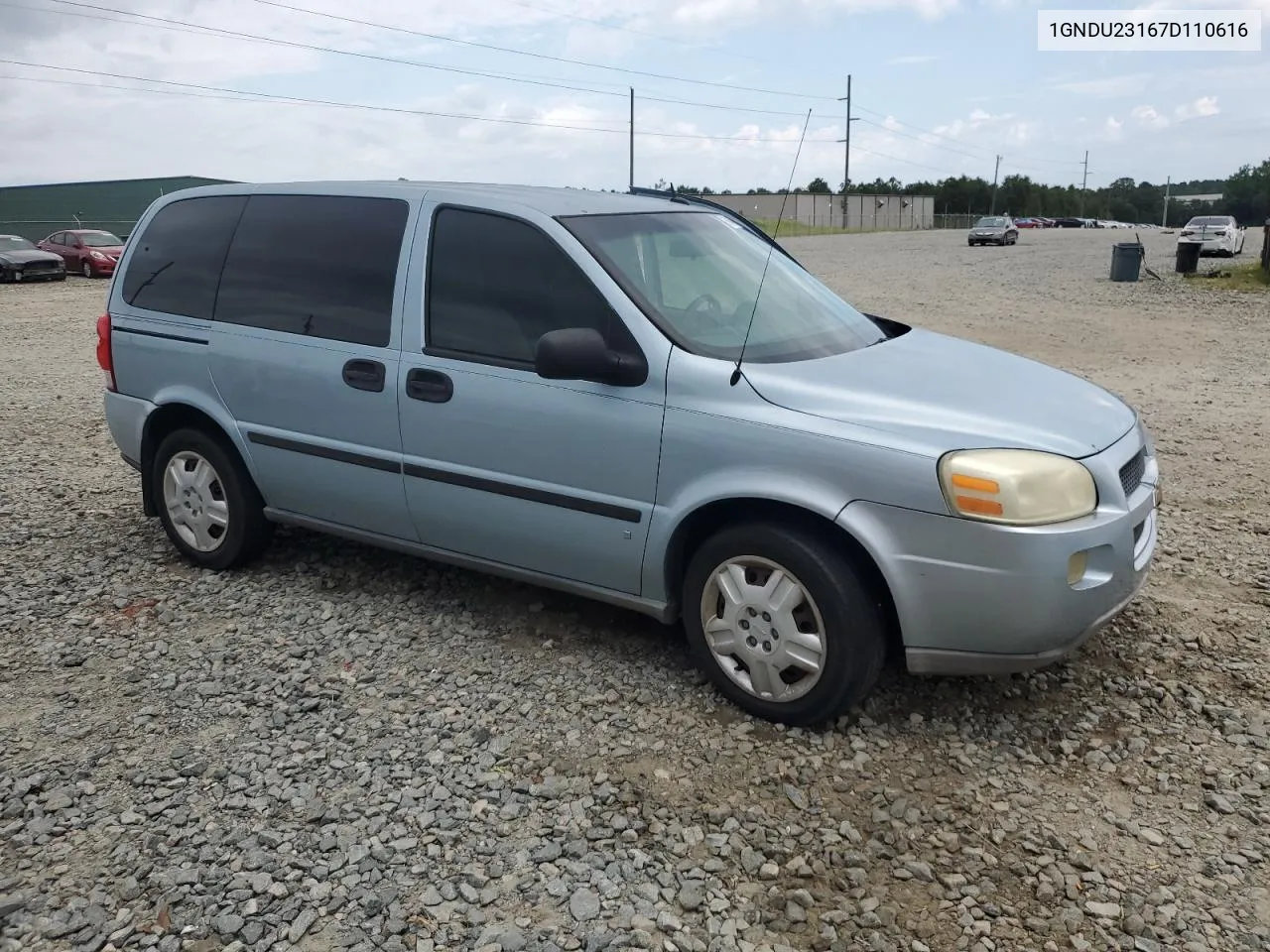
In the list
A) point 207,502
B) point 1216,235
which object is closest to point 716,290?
point 207,502

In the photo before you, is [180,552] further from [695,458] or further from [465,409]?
[695,458]

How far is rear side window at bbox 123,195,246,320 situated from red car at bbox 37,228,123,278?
24.4 m

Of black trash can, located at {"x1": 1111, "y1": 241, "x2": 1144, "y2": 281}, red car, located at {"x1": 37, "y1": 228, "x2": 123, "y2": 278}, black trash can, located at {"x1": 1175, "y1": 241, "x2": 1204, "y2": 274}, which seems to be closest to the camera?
black trash can, located at {"x1": 1111, "y1": 241, "x2": 1144, "y2": 281}

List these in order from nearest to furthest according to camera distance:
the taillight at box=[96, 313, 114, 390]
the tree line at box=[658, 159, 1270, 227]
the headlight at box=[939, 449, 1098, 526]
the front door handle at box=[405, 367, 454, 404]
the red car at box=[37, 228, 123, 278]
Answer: the headlight at box=[939, 449, 1098, 526] < the front door handle at box=[405, 367, 454, 404] < the taillight at box=[96, 313, 114, 390] < the red car at box=[37, 228, 123, 278] < the tree line at box=[658, 159, 1270, 227]

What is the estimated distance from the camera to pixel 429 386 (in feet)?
13.4

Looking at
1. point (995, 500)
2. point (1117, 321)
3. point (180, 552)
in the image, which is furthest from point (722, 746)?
point (1117, 321)

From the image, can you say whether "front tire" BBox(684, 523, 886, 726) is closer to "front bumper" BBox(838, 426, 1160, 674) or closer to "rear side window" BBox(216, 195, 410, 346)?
"front bumper" BBox(838, 426, 1160, 674)

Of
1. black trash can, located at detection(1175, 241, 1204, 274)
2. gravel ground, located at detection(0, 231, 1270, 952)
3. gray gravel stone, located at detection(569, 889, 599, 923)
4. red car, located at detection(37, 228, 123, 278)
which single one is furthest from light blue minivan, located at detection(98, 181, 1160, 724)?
red car, located at detection(37, 228, 123, 278)

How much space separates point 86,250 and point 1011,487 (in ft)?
95.8

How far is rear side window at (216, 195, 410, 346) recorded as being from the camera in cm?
430

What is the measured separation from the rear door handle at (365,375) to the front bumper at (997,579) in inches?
79.1

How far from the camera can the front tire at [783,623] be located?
3.33 metres

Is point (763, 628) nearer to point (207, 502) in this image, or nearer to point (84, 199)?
point (207, 502)

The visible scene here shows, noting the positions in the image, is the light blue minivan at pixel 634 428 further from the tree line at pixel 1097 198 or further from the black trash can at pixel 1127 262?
the tree line at pixel 1097 198
